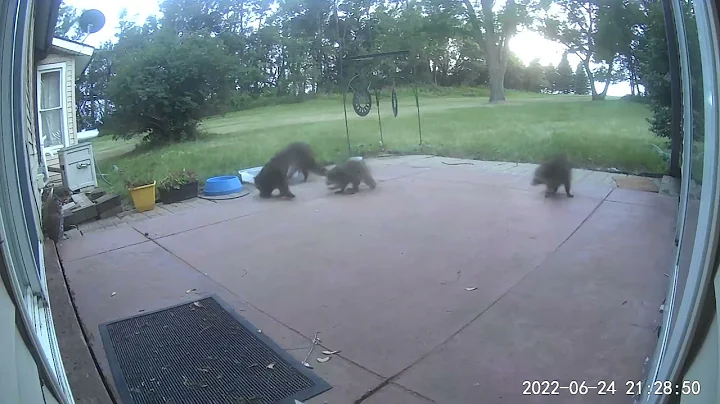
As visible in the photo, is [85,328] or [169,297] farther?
[169,297]

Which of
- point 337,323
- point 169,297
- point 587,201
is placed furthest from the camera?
point 587,201

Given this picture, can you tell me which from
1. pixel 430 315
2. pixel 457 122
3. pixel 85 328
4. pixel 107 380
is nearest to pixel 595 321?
pixel 430 315

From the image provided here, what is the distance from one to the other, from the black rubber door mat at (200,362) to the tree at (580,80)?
3.07 m

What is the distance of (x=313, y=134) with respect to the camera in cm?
432

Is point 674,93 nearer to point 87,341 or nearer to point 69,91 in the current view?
point 87,341

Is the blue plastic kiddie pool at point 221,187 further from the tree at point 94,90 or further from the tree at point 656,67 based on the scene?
the tree at point 656,67

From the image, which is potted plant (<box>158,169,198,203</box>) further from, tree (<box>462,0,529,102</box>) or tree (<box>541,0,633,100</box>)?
tree (<box>541,0,633,100</box>)

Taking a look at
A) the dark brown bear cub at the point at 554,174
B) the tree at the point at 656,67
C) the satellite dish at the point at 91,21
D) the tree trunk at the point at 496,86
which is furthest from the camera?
the tree trunk at the point at 496,86

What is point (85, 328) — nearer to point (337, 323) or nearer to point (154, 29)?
point (337, 323)

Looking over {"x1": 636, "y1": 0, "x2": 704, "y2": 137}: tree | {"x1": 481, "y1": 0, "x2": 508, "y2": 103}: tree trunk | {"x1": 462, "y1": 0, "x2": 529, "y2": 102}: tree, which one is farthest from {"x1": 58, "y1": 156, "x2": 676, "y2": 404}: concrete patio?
{"x1": 462, "y1": 0, "x2": 529, "y2": 102}: tree

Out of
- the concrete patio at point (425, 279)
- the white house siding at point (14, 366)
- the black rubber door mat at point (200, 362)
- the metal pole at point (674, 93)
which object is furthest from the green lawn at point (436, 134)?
the white house siding at point (14, 366)

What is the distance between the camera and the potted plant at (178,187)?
3920 mm

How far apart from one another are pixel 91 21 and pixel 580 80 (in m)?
3.75

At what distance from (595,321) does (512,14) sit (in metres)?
2.89
